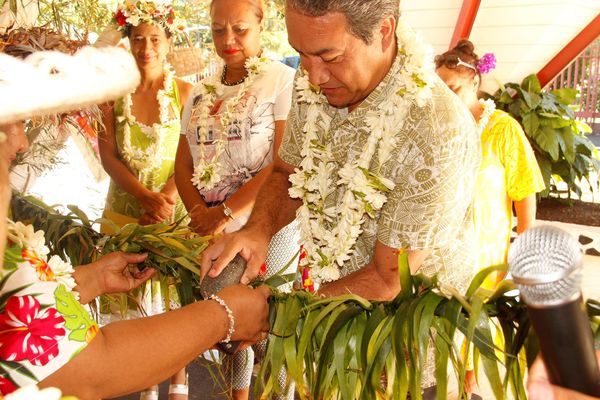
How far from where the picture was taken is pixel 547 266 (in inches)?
27.3

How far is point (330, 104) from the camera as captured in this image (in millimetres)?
2109

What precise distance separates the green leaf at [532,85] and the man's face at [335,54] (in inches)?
228

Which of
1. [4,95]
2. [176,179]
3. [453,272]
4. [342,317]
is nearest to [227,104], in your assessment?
[176,179]

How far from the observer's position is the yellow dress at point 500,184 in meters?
3.50

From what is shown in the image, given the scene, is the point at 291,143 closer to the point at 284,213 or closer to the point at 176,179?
the point at 284,213

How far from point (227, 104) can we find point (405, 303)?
178cm

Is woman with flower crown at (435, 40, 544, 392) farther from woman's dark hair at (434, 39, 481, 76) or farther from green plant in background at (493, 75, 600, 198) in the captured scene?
green plant in background at (493, 75, 600, 198)

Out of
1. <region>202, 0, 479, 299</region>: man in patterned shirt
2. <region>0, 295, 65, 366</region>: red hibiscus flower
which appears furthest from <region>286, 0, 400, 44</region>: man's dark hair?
<region>0, 295, 65, 366</region>: red hibiscus flower

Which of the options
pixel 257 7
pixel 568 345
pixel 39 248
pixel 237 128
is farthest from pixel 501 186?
pixel 568 345

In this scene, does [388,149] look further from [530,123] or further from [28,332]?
[530,123]

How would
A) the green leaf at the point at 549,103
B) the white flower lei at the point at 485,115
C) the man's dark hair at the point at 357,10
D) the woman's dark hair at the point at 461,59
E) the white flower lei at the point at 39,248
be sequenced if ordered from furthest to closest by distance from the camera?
1. the green leaf at the point at 549,103
2. the woman's dark hair at the point at 461,59
3. the white flower lei at the point at 485,115
4. the man's dark hair at the point at 357,10
5. the white flower lei at the point at 39,248

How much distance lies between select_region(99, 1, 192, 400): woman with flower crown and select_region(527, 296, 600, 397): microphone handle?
2.91 m

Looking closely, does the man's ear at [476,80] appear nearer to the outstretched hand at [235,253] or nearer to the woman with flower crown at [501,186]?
the woman with flower crown at [501,186]

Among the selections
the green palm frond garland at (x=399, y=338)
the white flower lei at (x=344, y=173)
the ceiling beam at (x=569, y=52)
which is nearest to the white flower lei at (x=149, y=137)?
the white flower lei at (x=344, y=173)
